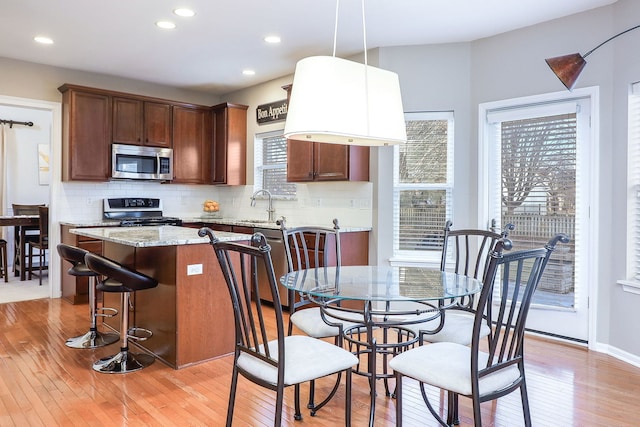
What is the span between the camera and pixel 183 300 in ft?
10.3

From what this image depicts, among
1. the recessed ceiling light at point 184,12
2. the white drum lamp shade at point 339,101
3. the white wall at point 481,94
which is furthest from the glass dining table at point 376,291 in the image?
the recessed ceiling light at point 184,12

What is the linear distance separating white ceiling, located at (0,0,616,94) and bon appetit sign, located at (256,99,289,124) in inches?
18.0

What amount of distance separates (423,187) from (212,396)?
279 cm

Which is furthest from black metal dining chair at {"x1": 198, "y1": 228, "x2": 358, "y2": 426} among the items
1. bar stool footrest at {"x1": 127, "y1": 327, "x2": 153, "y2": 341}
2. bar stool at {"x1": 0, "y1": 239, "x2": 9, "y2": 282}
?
bar stool at {"x1": 0, "y1": 239, "x2": 9, "y2": 282}

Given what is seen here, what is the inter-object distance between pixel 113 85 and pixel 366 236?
374 cm

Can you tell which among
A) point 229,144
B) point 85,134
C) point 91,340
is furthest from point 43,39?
point 91,340

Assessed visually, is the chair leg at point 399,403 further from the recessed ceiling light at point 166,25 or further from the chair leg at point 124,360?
the recessed ceiling light at point 166,25

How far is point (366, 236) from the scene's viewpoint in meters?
4.67

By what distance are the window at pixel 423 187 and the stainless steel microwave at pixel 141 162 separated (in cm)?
308

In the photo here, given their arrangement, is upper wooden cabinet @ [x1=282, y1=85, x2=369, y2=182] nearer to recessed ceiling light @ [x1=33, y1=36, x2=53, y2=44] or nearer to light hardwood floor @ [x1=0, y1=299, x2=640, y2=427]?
light hardwood floor @ [x1=0, y1=299, x2=640, y2=427]

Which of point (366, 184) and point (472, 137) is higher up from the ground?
point (472, 137)

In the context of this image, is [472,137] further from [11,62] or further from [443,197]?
[11,62]

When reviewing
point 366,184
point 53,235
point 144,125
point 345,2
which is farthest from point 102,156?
point 345,2

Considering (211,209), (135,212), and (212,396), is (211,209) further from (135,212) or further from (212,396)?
(212,396)
